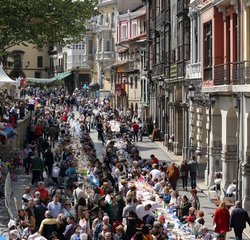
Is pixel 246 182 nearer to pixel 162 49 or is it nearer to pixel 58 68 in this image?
pixel 162 49

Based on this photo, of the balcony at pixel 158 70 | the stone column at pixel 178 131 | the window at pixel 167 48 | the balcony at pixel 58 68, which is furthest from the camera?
the balcony at pixel 58 68

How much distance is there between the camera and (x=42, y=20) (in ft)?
111

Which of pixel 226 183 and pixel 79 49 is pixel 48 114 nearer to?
pixel 226 183

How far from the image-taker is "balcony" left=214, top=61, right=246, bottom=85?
25531mm

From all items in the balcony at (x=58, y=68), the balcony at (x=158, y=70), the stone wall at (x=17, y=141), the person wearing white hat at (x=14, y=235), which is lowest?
the person wearing white hat at (x=14, y=235)

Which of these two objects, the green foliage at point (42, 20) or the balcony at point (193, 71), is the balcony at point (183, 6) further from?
the green foliage at point (42, 20)

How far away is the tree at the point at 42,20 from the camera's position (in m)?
32.9

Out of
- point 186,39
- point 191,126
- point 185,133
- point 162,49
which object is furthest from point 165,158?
point 162,49

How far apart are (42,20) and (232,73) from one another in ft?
31.9

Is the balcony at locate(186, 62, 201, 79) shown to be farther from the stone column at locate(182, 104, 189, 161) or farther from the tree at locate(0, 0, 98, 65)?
the tree at locate(0, 0, 98, 65)

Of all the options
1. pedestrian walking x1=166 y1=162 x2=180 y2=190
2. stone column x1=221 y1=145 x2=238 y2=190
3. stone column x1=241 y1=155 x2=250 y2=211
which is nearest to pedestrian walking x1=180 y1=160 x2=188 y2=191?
stone column x1=221 y1=145 x2=238 y2=190

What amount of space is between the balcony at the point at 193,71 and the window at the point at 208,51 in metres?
1.90

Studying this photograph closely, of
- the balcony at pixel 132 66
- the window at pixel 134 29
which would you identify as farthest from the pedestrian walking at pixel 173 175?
the window at pixel 134 29

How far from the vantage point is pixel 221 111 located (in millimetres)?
31016
